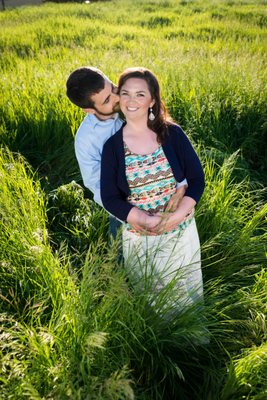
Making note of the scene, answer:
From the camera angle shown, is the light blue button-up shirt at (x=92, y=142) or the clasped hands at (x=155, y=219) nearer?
the clasped hands at (x=155, y=219)

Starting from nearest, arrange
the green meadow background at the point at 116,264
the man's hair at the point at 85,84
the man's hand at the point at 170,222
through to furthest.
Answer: the green meadow background at the point at 116,264
the man's hand at the point at 170,222
the man's hair at the point at 85,84

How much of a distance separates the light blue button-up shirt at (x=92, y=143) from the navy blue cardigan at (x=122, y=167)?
0.09 meters

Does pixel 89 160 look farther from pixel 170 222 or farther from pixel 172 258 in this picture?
pixel 172 258

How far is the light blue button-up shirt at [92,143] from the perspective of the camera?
6.17ft

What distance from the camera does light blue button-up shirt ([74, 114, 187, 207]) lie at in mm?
1880

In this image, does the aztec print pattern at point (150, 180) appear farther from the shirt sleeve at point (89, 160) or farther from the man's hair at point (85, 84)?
the man's hair at point (85, 84)

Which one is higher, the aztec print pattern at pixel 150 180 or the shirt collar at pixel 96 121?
the shirt collar at pixel 96 121

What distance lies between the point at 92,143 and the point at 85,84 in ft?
0.91

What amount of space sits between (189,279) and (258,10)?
10654 mm

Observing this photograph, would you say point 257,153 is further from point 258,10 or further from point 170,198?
point 258,10

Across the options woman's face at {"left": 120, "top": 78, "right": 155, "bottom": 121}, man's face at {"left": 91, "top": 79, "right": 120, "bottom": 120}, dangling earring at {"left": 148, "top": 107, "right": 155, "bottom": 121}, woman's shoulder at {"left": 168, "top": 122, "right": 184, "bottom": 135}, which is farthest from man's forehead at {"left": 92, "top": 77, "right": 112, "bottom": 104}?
woman's shoulder at {"left": 168, "top": 122, "right": 184, "bottom": 135}

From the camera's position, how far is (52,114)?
11.9 feet

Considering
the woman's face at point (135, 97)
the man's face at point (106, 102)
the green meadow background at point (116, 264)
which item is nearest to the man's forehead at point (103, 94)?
the man's face at point (106, 102)

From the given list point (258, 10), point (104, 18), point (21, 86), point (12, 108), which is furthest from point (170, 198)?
point (258, 10)
